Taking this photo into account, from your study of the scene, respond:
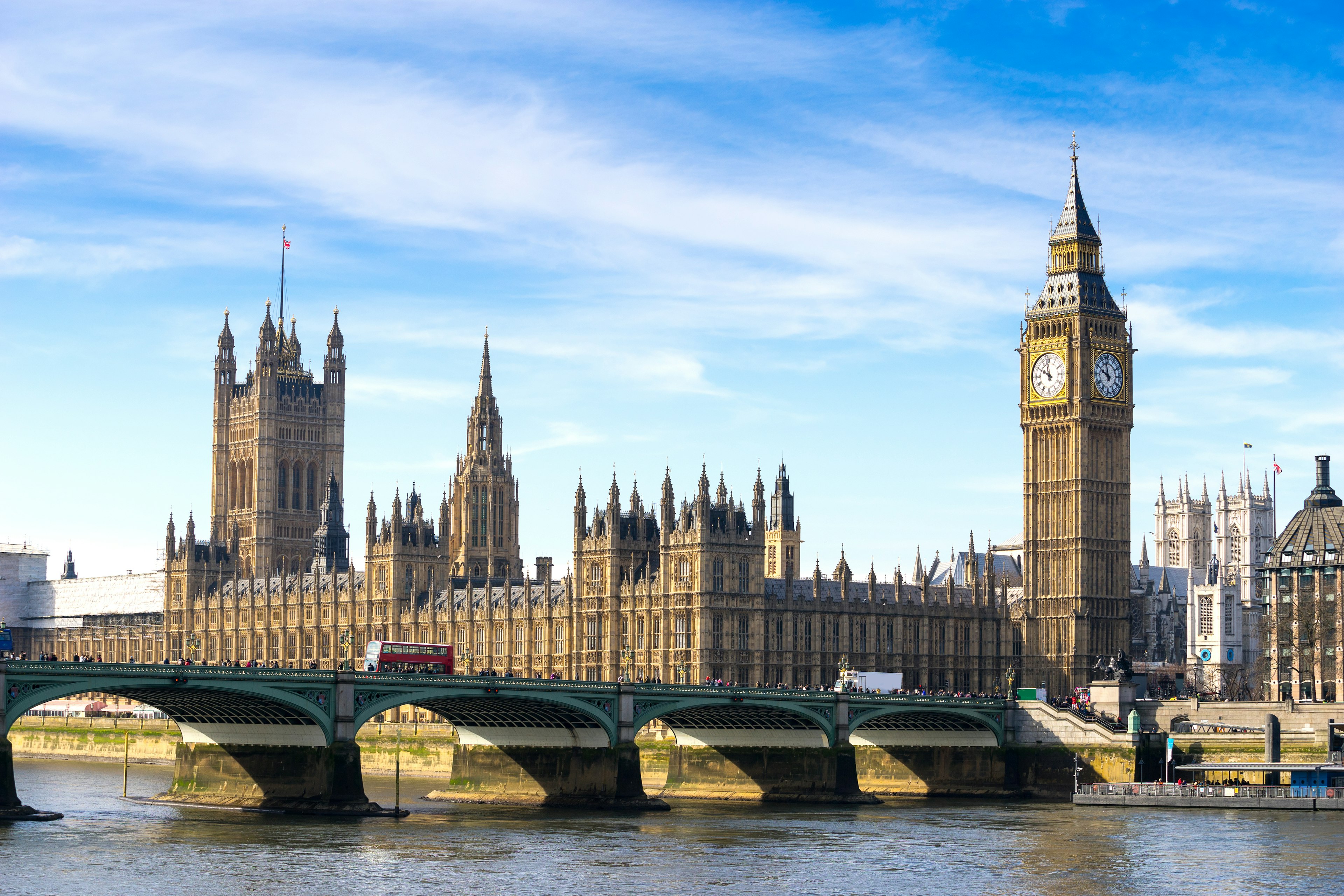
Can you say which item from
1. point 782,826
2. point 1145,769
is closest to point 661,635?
point 1145,769

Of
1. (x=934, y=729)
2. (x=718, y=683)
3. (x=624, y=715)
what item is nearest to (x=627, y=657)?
(x=718, y=683)

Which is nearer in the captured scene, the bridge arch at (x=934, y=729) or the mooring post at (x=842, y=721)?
the mooring post at (x=842, y=721)

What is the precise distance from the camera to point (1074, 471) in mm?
153250

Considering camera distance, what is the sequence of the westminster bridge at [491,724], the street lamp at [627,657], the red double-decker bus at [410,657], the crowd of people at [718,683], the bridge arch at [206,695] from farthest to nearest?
the street lamp at [627,657]
the red double-decker bus at [410,657]
the crowd of people at [718,683]
the westminster bridge at [491,724]
the bridge arch at [206,695]

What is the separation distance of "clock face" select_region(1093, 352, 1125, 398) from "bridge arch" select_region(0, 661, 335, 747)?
253 feet

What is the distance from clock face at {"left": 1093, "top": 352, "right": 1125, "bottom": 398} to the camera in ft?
506

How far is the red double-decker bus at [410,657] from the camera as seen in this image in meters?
116

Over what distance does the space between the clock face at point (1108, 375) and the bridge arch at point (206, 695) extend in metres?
77.1

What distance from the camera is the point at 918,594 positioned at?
16588 centimetres

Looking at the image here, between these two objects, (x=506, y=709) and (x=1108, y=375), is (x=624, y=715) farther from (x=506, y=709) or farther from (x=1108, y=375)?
(x=1108, y=375)

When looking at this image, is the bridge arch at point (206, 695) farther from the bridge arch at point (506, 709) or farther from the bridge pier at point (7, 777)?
the bridge arch at point (506, 709)

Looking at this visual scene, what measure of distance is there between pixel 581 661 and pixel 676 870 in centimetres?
7585

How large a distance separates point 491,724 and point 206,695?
1910 cm

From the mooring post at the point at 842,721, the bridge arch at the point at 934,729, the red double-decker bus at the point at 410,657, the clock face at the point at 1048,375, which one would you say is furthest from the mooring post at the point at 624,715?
the clock face at the point at 1048,375
